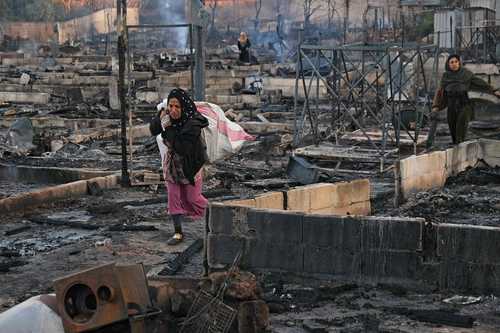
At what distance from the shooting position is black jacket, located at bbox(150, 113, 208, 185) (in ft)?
29.3

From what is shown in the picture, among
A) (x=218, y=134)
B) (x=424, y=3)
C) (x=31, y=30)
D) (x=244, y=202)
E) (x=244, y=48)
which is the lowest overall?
(x=244, y=202)

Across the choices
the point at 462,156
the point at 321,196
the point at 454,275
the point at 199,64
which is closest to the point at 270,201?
the point at 321,196

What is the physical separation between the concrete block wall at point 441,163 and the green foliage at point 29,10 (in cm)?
4965

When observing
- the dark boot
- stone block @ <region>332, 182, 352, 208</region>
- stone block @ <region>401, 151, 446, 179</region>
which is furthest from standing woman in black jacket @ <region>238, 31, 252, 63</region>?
the dark boot

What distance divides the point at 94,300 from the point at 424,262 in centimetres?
253

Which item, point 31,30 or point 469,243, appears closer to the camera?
point 469,243

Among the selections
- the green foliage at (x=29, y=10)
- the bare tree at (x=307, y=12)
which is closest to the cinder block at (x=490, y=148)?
the bare tree at (x=307, y=12)

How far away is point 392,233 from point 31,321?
2.74m

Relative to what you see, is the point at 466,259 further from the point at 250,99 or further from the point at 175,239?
the point at 250,99

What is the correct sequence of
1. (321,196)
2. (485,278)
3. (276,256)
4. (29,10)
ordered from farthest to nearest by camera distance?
(29,10) < (321,196) < (276,256) < (485,278)

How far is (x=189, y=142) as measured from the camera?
8.97 meters

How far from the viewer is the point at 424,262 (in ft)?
23.0

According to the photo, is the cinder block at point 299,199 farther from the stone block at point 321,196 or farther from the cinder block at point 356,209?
the cinder block at point 356,209

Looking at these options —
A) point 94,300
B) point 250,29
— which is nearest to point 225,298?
point 94,300
